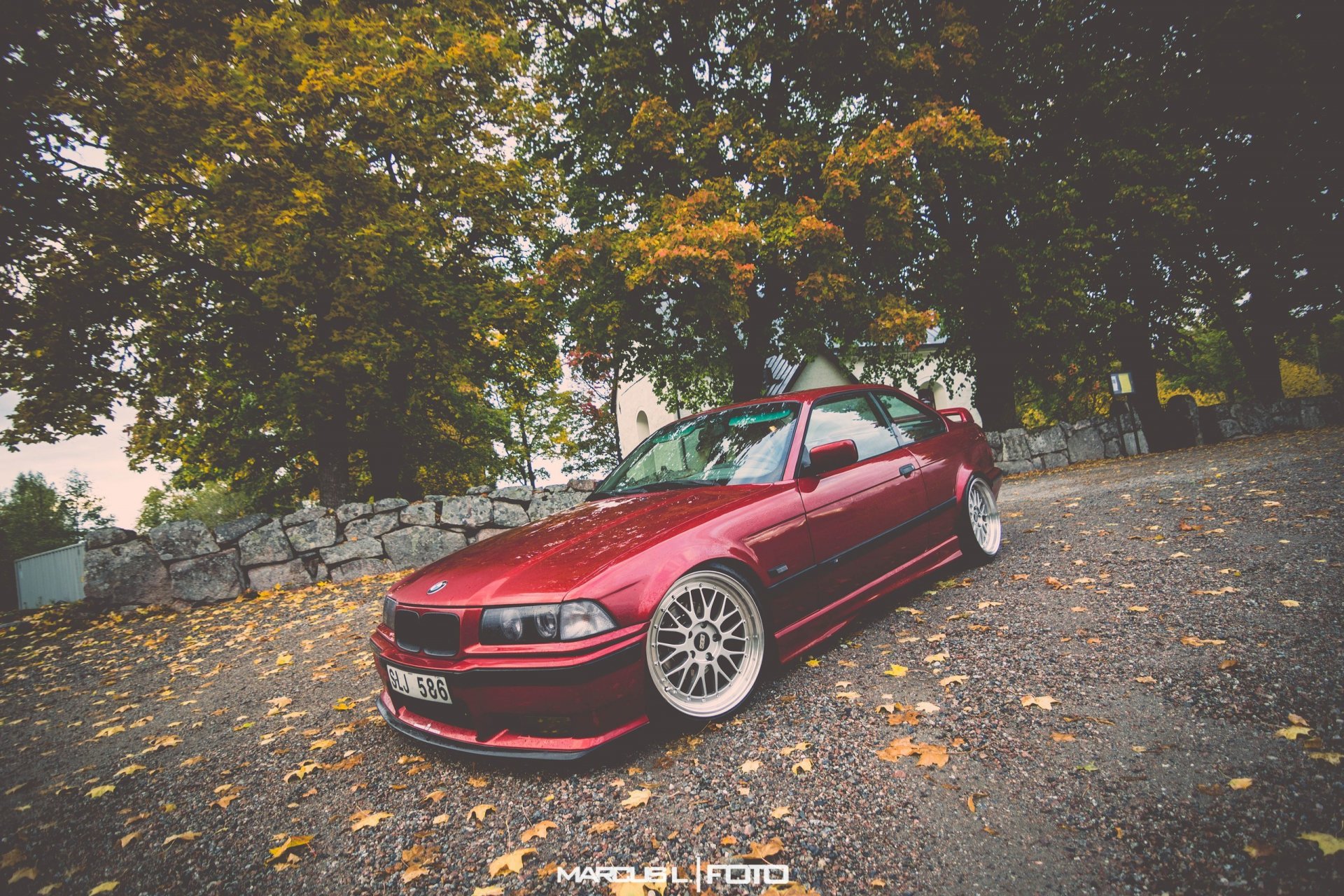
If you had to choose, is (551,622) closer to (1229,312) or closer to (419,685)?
(419,685)

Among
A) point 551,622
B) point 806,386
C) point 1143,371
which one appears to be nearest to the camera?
point 551,622

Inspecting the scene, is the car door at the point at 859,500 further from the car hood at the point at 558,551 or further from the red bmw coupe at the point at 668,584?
the car hood at the point at 558,551

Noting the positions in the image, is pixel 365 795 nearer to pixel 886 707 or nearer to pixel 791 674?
pixel 791 674

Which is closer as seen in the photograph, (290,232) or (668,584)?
(668,584)

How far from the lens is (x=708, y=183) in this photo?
944cm

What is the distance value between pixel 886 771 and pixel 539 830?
1257mm

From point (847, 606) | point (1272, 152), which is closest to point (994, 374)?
point (1272, 152)

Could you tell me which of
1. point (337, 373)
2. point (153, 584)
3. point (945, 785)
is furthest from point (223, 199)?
point (945, 785)

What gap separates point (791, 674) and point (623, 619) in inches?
49.7

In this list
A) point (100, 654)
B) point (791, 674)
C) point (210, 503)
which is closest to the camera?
point (791, 674)

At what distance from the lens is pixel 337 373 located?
10.5 meters

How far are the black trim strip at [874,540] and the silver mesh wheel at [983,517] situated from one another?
32 cm

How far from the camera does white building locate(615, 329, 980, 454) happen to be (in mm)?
17594

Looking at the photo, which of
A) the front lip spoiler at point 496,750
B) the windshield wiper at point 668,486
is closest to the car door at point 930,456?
the windshield wiper at point 668,486
